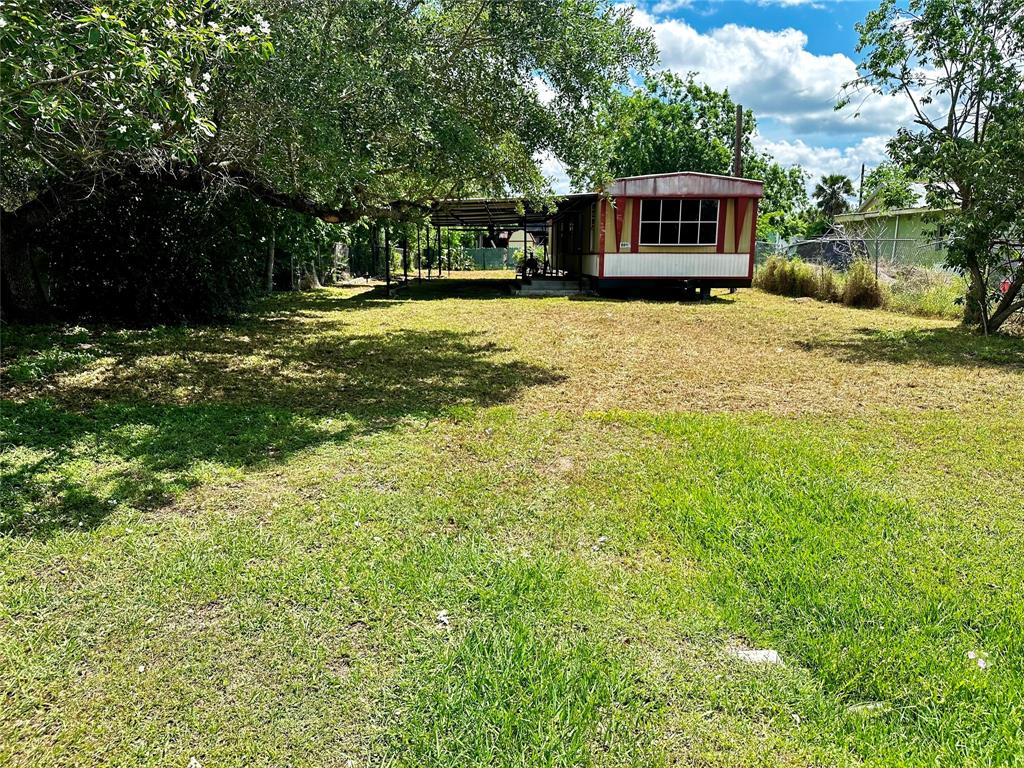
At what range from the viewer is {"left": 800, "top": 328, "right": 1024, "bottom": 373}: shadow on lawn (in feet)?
26.7

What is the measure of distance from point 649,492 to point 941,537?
4.81ft

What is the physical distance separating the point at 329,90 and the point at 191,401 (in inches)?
120

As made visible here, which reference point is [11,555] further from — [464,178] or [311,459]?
[464,178]

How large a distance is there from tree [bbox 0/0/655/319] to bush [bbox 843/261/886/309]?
9.78 m

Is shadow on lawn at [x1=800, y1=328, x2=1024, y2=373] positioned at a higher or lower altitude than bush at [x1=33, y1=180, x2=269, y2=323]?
lower

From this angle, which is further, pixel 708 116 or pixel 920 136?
pixel 708 116

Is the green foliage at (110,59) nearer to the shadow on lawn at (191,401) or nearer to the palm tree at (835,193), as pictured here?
the shadow on lawn at (191,401)

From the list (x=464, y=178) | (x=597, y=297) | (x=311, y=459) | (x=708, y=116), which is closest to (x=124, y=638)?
(x=311, y=459)

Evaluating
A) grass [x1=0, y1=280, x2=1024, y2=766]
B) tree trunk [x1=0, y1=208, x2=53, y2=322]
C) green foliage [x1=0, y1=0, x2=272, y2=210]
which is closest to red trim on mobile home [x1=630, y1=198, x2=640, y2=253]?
grass [x1=0, y1=280, x2=1024, y2=766]

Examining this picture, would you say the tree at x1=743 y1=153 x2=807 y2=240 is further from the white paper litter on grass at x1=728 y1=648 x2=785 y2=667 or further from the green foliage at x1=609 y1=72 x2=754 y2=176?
the white paper litter on grass at x1=728 y1=648 x2=785 y2=667

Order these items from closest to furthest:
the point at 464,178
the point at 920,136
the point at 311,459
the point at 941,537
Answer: the point at 941,537 < the point at 311,459 < the point at 464,178 < the point at 920,136

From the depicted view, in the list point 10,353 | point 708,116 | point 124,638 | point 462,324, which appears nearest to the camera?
point 124,638

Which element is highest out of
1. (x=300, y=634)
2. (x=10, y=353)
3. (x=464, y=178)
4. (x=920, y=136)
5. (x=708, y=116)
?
(x=708, y=116)

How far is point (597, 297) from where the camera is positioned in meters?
16.9
